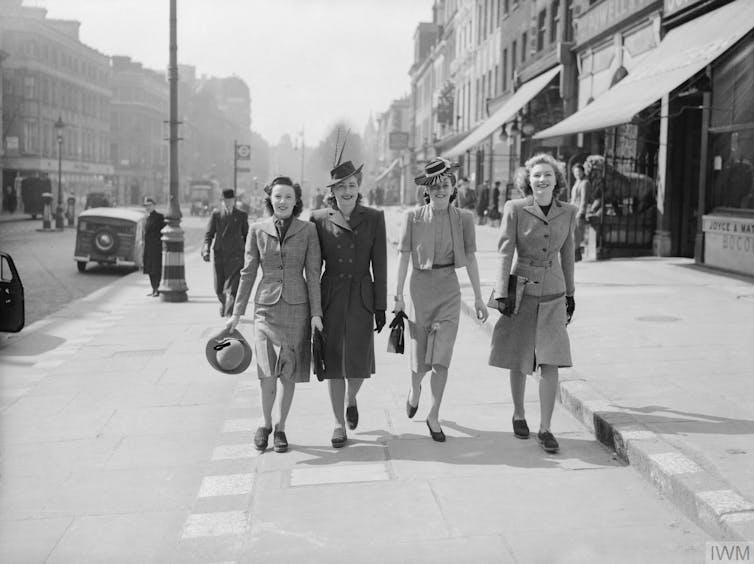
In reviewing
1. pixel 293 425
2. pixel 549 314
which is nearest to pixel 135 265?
pixel 293 425

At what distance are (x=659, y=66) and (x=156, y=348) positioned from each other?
33.3 feet

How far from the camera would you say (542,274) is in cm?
585

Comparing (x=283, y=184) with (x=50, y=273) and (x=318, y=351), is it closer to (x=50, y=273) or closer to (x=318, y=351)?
(x=318, y=351)

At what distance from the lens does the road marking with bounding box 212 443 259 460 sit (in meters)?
5.86

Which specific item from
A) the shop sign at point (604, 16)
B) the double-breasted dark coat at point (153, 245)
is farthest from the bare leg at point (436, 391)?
the shop sign at point (604, 16)

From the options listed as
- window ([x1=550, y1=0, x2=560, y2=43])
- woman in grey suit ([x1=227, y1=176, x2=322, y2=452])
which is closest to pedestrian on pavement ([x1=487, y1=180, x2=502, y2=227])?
window ([x1=550, y1=0, x2=560, y2=43])

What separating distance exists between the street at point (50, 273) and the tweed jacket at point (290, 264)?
8.08m

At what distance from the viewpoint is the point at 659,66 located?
15.5 m

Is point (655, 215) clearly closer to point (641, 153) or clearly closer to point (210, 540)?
point (641, 153)

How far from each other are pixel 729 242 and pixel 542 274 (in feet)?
32.6

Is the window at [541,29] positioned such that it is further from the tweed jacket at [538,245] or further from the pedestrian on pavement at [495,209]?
the tweed jacket at [538,245]

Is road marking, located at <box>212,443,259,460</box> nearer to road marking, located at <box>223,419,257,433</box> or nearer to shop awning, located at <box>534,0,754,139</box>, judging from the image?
road marking, located at <box>223,419,257,433</box>

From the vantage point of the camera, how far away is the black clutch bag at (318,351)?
586 centimetres

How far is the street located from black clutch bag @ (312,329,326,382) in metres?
8.26
